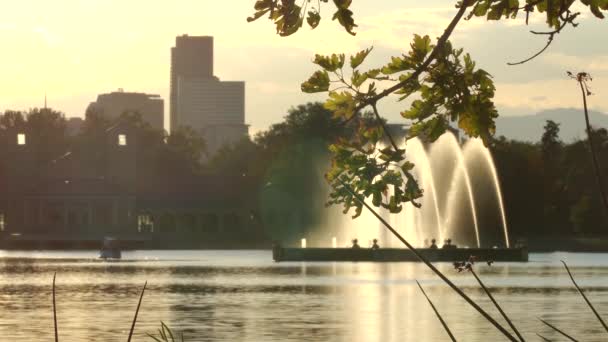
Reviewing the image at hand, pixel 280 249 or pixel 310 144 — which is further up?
pixel 310 144

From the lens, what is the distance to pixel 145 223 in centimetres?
18638

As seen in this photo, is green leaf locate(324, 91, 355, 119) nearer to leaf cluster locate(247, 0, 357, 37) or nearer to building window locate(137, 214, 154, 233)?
leaf cluster locate(247, 0, 357, 37)

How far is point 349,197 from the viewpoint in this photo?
25.5 feet

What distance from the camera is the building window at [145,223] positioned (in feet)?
604

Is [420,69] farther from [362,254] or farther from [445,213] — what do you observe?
[445,213]

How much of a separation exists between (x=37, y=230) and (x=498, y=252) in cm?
9433

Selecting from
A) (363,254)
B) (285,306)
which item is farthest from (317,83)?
(363,254)

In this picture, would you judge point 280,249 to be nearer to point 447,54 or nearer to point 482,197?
point 482,197

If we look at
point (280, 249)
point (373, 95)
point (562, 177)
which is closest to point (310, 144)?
point (562, 177)

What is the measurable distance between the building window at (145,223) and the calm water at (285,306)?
10982cm

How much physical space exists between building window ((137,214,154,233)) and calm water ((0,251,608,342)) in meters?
110

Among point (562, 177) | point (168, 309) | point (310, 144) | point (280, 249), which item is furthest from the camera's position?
point (562, 177)

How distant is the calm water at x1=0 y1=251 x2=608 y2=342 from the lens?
107ft

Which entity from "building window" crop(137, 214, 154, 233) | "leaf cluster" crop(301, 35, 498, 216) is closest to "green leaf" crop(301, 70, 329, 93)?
"leaf cluster" crop(301, 35, 498, 216)
